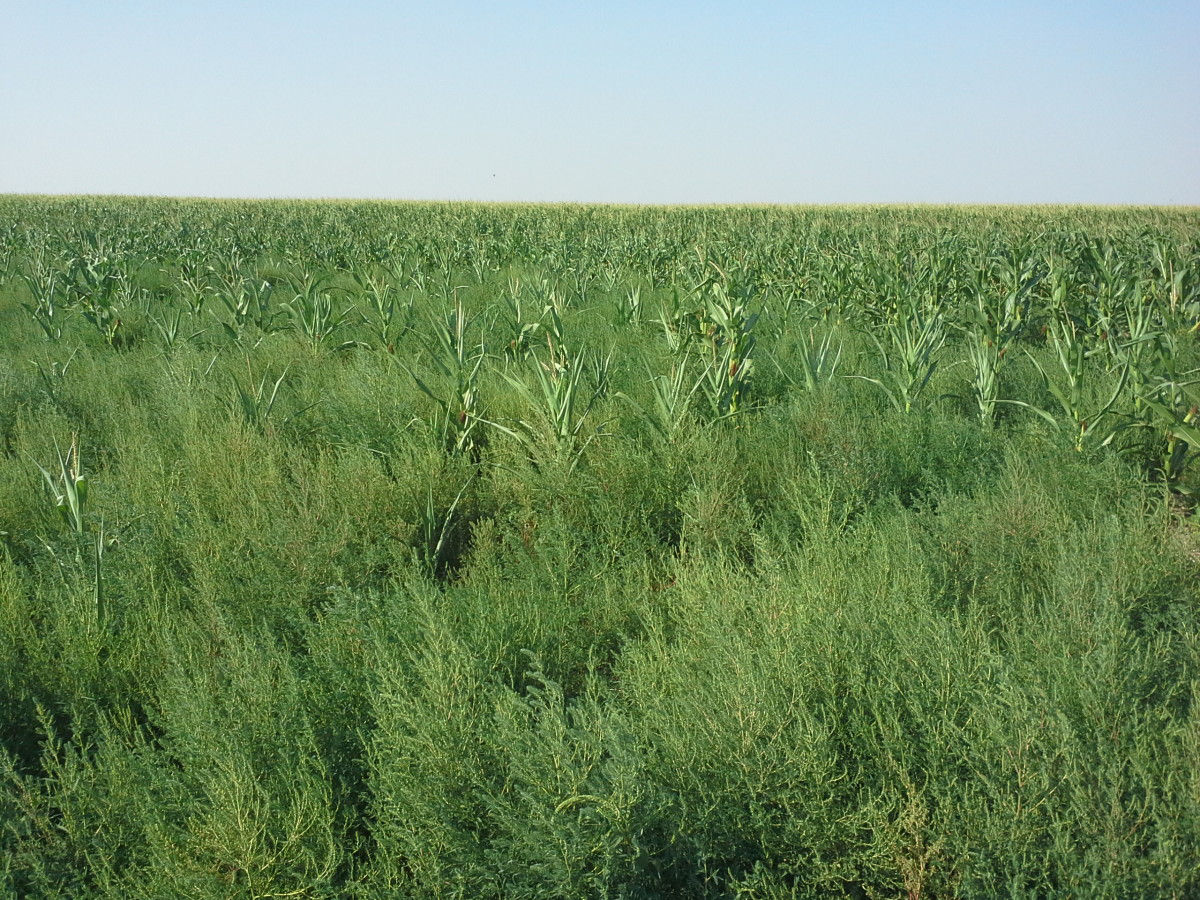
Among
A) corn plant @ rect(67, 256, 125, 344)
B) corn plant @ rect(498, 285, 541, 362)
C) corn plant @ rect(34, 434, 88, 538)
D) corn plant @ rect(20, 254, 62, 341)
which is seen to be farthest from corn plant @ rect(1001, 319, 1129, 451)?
corn plant @ rect(20, 254, 62, 341)

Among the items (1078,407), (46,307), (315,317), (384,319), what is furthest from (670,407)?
(46,307)

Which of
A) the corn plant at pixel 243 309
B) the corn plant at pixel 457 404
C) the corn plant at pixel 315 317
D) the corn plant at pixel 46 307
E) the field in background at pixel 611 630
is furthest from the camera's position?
the corn plant at pixel 46 307

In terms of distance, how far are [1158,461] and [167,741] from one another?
4.70 metres

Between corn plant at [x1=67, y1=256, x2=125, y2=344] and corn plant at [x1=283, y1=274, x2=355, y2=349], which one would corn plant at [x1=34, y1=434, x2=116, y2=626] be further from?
corn plant at [x1=67, y1=256, x2=125, y2=344]

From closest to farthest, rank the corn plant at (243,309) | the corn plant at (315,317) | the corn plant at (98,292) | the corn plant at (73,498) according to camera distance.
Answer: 1. the corn plant at (73,498)
2. the corn plant at (315,317)
3. the corn plant at (243,309)
4. the corn plant at (98,292)

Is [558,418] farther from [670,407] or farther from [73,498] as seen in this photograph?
[73,498]

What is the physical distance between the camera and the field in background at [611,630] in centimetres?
194

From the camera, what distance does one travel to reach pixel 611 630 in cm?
316

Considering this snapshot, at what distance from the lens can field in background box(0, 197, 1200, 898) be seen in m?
1.94

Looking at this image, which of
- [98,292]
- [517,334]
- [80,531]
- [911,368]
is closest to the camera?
[80,531]

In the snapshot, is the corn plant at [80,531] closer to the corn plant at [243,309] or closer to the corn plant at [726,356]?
the corn plant at [726,356]

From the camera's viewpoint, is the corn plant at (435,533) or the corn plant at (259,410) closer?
the corn plant at (435,533)

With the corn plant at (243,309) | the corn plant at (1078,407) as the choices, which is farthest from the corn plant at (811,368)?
the corn plant at (243,309)

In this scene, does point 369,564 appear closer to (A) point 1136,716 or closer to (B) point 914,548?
(B) point 914,548
